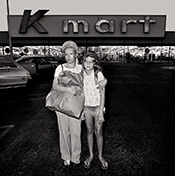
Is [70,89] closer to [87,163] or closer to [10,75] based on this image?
[87,163]

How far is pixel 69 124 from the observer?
2777mm

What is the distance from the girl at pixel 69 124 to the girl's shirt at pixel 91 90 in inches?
7.0

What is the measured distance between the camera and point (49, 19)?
32.1m

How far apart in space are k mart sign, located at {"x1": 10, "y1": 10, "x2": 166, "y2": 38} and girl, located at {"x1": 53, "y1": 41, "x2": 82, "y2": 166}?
99.0 ft

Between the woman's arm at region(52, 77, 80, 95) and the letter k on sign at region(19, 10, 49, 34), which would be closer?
the woman's arm at region(52, 77, 80, 95)

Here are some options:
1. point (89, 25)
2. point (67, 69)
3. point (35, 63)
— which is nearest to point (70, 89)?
A: point (67, 69)

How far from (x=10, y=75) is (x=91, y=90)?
661 centimetres

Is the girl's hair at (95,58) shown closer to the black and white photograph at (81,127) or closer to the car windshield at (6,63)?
the black and white photograph at (81,127)

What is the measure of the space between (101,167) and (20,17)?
3458 cm

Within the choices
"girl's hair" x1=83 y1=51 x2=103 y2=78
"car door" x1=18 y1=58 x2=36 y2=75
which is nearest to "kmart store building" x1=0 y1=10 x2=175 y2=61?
"car door" x1=18 y1=58 x2=36 y2=75

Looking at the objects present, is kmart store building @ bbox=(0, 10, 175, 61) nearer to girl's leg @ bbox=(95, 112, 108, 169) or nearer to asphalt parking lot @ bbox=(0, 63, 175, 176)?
asphalt parking lot @ bbox=(0, 63, 175, 176)

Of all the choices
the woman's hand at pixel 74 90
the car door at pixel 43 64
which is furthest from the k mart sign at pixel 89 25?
the woman's hand at pixel 74 90

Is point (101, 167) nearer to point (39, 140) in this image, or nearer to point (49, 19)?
point (39, 140)

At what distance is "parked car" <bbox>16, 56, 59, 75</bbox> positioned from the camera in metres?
13.4
